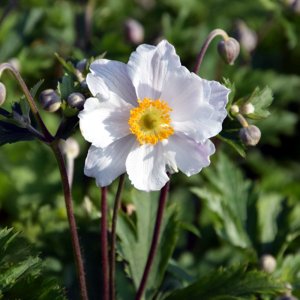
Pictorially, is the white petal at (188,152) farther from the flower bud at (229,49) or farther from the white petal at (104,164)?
the flower bud at (229,49)

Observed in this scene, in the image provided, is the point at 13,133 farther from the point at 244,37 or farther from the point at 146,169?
the point at 244,37

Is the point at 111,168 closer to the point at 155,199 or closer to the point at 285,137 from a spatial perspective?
the point at 155,199

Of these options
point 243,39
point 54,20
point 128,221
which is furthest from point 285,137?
point 128,221

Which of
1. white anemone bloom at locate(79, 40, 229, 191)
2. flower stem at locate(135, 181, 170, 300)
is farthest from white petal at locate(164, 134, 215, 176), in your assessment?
flower stem at locate(135, 181, 170, 300)

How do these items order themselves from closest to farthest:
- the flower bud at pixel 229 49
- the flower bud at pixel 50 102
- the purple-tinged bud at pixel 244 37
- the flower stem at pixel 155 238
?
the flower bud at pixel 50 102 → the flower stem at pixel 155 238 → the flower bud at pixel 229 49 → the purple-tinged bud at pixel 244 37

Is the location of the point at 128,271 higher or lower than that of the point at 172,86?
lower

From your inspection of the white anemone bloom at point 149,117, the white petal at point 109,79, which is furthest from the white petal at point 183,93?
the white petal at point 109,79
